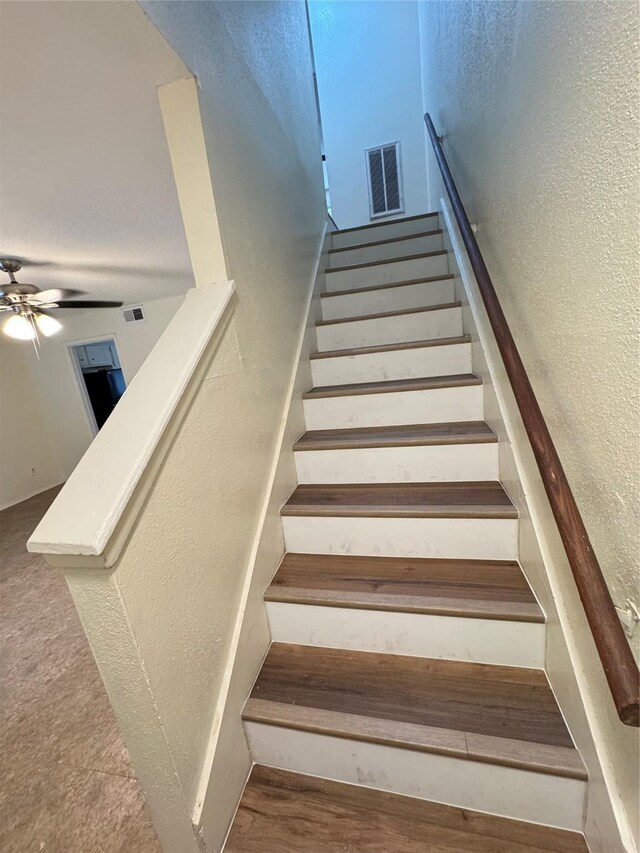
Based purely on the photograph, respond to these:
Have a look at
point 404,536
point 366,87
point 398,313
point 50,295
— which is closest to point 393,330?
point 398,313

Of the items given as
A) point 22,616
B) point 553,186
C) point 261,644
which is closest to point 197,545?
point 261,644

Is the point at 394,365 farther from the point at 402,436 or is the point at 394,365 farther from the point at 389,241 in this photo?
the point at 389,241

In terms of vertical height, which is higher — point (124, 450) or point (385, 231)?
point (385, 231)

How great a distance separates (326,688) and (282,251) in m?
1.75

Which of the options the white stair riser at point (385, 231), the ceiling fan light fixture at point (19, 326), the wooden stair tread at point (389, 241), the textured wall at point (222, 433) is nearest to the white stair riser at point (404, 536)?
the textured wall at point (222, 433)

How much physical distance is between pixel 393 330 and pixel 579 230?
4.22 ft

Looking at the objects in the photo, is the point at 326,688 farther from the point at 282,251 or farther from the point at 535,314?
the point at 282,251

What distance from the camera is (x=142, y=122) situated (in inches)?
49.6

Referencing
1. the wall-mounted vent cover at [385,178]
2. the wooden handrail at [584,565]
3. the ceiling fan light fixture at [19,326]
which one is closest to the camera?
the wooden handrail at [584,565]

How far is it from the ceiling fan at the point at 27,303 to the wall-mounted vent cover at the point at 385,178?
319cm

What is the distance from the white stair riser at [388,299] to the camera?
2.10 meters

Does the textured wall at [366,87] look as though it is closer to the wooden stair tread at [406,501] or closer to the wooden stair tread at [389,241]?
the wooden stair tread at [389,241]

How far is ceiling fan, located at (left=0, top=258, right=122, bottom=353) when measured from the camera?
→ 2365 mm

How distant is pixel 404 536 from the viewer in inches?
49.6
